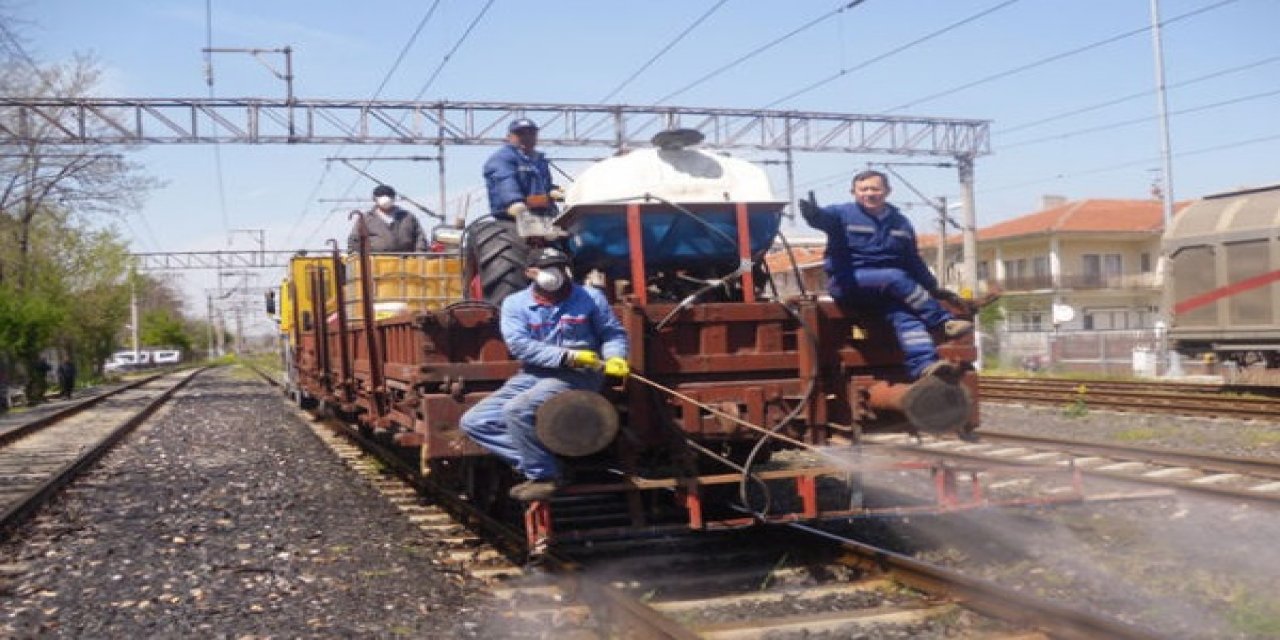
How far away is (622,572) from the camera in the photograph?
6473 millimetres

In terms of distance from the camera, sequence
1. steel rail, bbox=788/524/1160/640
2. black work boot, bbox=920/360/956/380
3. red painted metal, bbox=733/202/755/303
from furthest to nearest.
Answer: red painted metal, bbox=733/202/755/303 < black work boot, bbox=920/360/956/380 < steel rail, bbox=788/524/1160/640

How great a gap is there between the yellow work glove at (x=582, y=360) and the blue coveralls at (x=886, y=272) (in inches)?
62.2

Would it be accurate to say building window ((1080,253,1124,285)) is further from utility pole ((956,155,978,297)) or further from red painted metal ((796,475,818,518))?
red painted metal ((796,475,818,518))

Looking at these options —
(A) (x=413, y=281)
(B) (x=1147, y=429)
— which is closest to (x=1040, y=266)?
(B) (x=1147, y=429)

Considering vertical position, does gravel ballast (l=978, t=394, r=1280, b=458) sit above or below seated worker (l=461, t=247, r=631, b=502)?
below

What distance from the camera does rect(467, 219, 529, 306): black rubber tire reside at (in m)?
7.28

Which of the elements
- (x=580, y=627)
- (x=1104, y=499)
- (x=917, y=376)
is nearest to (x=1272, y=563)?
(x=1104, y=499)

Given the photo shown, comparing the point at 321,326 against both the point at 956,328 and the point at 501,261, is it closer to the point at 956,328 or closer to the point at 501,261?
the point at 501,261

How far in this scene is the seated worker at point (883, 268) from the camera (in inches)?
250

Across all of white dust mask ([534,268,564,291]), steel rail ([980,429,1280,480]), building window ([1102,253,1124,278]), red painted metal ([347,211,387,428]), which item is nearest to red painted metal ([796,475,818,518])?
white dust mask ([534,268,564,291])

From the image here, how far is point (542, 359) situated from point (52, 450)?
1356 cm

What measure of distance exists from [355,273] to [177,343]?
343 ft

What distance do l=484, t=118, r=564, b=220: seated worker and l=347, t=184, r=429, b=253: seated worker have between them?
13.0ft

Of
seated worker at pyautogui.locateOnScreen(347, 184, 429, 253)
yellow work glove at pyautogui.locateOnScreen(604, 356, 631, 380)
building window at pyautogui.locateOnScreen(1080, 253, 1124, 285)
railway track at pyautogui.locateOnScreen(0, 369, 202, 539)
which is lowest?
railway track at pyautogui.locateOnScreen(0, 369, 202, 539)
